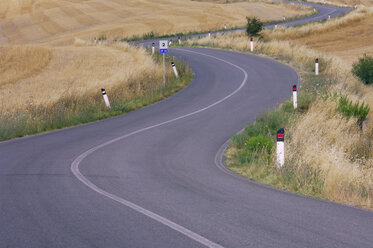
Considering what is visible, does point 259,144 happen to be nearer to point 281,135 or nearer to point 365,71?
point 281,135

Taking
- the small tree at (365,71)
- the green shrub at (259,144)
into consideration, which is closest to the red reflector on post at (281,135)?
the green shrub at (259,144)

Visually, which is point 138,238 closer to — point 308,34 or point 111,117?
point 111,117

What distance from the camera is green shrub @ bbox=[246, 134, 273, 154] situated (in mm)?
12180

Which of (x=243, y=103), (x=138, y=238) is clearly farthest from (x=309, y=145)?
(x=243, y=103)

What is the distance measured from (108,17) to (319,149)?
66.8m

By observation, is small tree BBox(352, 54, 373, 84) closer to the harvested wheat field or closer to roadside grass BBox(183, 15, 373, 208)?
roadside grass BBox(183, 15, 373, 208)

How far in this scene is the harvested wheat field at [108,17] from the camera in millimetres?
63906

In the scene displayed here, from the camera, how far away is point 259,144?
12.4m

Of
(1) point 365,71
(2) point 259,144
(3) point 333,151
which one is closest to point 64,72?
(1) point 365,71

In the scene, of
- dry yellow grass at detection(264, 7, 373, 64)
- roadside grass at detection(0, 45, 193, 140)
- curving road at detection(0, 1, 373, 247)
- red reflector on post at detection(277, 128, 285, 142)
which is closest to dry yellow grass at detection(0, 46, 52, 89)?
roadside grass at detection(0, 45, 193, 140)

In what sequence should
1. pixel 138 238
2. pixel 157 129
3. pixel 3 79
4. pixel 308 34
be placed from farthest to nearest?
pixel 308 34 → pixel 3 79 → pixel 157 129 → pixel 138 238

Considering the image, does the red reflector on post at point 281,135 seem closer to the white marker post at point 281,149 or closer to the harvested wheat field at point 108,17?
the white marker post at point 281,149

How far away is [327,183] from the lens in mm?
9344

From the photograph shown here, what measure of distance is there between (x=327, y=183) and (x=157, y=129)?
26.8 feet
